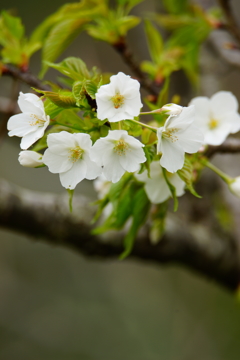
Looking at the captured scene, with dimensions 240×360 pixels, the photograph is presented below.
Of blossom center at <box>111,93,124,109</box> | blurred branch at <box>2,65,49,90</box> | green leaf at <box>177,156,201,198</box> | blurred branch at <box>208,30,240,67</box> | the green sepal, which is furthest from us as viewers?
blurred branch at <box>208,30,240,67</box>

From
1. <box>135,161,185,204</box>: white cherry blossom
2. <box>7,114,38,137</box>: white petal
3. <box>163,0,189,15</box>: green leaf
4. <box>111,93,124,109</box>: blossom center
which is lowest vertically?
<box>135,161,185,204</box>: white cherry blossom

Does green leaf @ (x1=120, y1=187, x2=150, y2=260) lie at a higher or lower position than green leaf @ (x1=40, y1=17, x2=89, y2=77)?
lower

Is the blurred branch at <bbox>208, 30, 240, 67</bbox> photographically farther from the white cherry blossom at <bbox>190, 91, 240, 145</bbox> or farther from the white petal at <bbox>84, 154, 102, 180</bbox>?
the white petal at <bbox>84, 154, 102, 180</bbox>

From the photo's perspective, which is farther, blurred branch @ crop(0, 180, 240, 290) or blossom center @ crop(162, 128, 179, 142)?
blurred branch @ crop(0, 180, 240, 290)

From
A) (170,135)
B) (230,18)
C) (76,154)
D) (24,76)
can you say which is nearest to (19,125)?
(76,154)

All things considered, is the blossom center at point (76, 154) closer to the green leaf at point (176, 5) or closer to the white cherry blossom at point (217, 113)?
the white cherry blossom at point (217, 113)

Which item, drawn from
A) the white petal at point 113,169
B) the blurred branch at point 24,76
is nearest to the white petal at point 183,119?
the white petal at point 113,169

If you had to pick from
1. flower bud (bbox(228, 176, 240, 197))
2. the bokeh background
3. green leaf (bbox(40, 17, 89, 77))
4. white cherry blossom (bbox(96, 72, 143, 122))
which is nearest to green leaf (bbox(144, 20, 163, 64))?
green leaf (bbox(40, 17, 89, 77))
